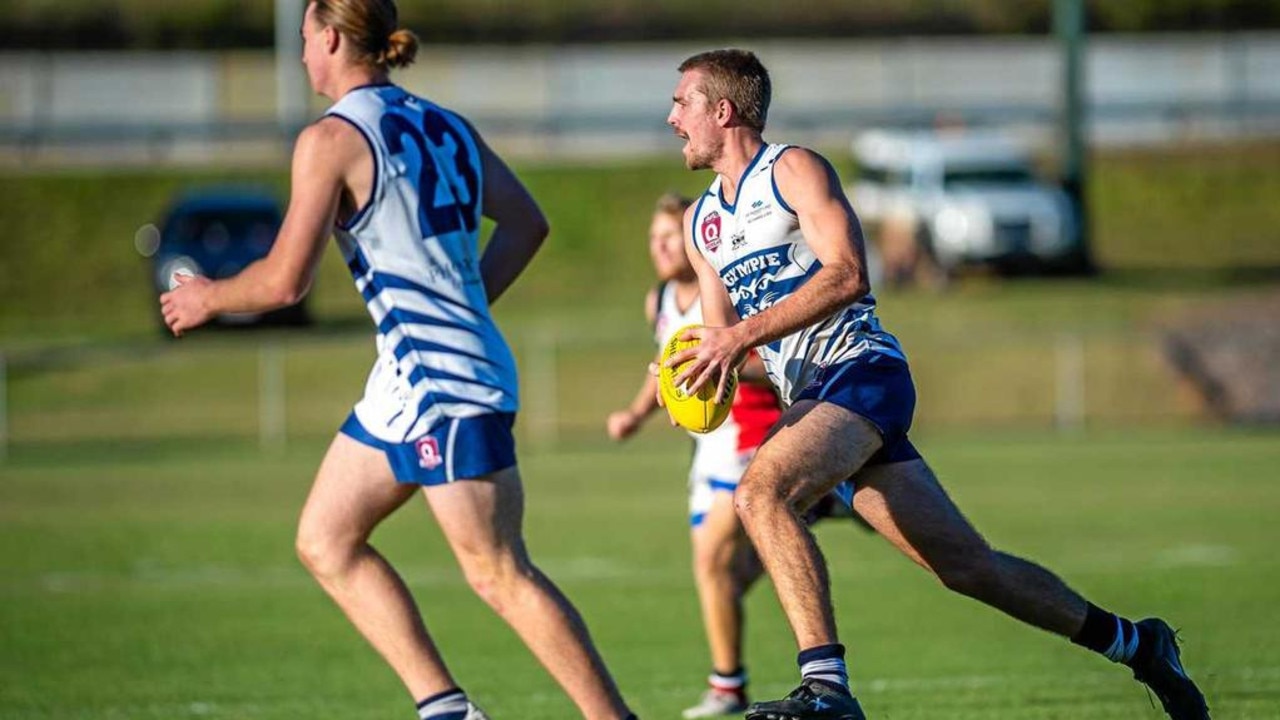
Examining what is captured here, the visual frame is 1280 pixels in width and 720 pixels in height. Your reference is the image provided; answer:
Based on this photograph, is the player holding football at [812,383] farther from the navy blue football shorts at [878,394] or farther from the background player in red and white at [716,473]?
the background player in red and white at [716,473]

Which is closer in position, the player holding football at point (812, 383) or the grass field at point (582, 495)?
the player holding football at point (812, 383)

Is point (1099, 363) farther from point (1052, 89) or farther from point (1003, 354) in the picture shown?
point (1052, 89)

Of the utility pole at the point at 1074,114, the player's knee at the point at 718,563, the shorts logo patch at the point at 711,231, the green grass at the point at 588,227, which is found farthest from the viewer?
the green grass at the point at 588,227

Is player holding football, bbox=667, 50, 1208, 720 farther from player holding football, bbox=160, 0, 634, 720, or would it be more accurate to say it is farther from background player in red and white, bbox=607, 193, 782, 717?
background player in red and white, bbox=607, 193, 782, 717

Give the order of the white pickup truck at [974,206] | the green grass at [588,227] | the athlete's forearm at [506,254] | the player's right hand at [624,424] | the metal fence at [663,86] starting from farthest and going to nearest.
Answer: the metal fence at [663,86], the green grass at [588,227], the white pickup truck at [974,206], the player's right hand at [624,424], the athlete's forearm at [506,254]

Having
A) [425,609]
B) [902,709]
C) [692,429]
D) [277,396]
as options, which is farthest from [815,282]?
[277,396]

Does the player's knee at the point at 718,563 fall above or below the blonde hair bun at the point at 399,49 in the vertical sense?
below

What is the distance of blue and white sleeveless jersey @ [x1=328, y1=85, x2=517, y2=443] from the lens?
589 centimetres

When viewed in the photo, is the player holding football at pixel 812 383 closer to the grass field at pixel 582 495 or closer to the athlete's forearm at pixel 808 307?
the athlete's forearm at pixel 808 307

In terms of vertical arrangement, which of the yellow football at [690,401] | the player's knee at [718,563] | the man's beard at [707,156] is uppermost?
the man's beard at [707,156]

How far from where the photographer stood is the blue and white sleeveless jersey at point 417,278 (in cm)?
589

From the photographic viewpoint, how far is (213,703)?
8.49 m

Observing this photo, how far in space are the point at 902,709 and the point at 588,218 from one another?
35599mm

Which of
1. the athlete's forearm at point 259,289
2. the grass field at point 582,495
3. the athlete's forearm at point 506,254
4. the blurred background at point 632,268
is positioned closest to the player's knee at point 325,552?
the athlete's forearm at point 259,289
